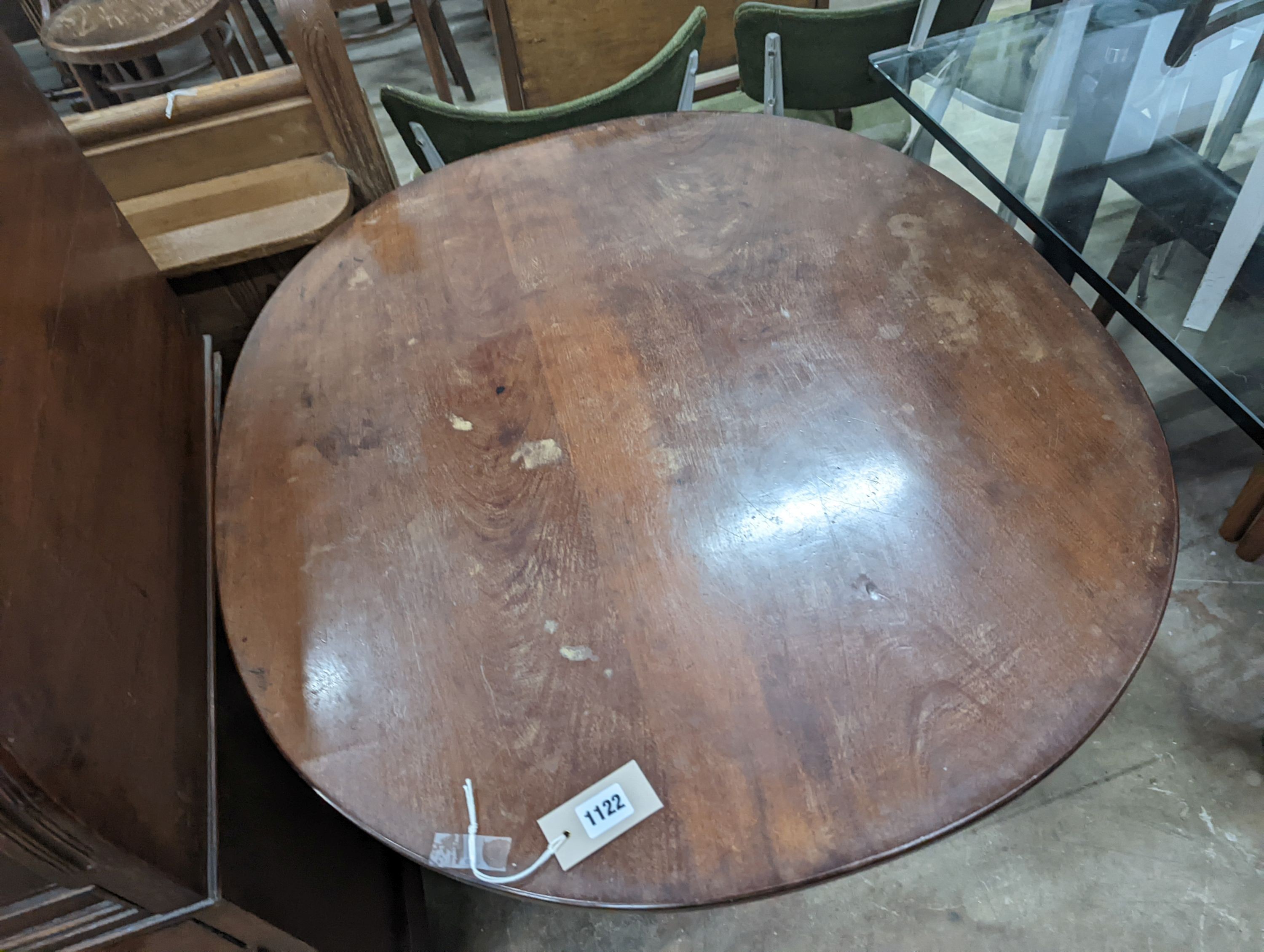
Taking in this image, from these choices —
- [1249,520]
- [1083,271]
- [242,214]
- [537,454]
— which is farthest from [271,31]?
[1249,520]

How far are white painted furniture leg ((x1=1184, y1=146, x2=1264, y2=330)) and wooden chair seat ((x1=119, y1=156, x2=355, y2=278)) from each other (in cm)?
156

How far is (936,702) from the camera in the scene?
72 cm

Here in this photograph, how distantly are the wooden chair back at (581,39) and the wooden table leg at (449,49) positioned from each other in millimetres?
684

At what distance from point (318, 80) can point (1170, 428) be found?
2.06m

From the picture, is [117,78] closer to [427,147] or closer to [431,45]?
[431,45]

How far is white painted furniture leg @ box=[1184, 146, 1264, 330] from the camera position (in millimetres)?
1262

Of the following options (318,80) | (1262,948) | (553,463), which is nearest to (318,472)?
(553,463)

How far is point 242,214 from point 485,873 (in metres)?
1.35

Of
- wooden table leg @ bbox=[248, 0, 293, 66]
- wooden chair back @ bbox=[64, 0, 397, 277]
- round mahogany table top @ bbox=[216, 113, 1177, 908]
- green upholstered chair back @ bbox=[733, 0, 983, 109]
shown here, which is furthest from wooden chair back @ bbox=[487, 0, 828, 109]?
round mahogany table top @ bbox=[216, 113, 1177, 908]

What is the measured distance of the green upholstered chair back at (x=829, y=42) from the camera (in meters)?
1.76

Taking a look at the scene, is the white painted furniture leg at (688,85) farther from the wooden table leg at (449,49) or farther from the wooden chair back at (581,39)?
the wooden table leg at (449,49)

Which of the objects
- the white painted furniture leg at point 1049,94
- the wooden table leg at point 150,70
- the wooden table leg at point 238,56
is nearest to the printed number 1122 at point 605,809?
the white painted furniture leg at point 1049,94

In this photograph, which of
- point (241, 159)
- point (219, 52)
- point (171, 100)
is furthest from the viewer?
point (219, 52)

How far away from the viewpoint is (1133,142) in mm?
1548
